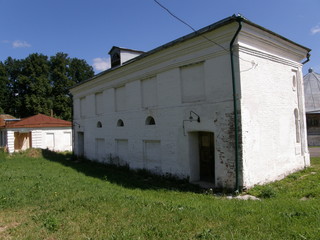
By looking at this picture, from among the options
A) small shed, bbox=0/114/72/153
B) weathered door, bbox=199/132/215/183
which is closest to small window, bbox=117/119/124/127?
weathered door, bbox=199/132/215/183

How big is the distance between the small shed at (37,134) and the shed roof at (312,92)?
24.8 meters

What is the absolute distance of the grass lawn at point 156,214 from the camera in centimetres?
473

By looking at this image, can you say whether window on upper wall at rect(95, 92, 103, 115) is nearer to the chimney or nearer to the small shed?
the chimney

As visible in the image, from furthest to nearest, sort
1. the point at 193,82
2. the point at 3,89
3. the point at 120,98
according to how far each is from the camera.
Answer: the point at 3,89, the point at 120,98, the point at 193,82

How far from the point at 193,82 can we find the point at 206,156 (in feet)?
9.77

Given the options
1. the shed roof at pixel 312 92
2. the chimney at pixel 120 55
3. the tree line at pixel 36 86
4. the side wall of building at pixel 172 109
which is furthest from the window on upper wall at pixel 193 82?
the tree line at pixel 36 86

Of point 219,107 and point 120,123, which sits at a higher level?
point 219,107

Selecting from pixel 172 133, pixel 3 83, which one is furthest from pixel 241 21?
pixel 3 83

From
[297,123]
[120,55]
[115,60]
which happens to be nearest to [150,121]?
[120,55]

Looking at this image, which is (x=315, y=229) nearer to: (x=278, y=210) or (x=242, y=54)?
(x=278, y=210)

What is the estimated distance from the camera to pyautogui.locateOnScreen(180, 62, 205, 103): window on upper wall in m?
9.62

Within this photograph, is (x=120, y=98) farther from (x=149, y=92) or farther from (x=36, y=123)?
(x=36, y=123)

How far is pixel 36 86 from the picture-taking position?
129 ft

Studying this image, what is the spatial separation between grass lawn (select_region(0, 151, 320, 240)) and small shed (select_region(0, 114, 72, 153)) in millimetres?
15673
